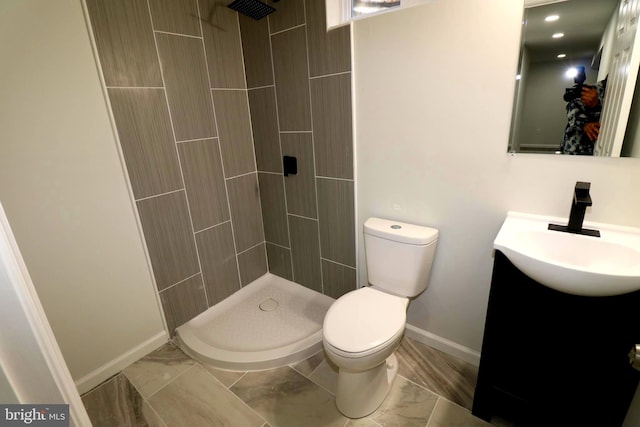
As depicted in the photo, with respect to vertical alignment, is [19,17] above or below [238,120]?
above

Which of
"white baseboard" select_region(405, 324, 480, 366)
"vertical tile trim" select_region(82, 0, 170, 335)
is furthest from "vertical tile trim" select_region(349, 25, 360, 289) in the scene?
"vertical tile trim" select_region(82, 0, 170, 335)

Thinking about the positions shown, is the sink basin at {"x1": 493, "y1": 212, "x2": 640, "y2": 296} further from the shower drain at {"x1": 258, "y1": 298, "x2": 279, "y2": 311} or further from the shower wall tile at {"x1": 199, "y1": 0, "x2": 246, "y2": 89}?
the shower wall tile at {"x1": 199, "y1": 0, "x2": 246, "y2": 89}

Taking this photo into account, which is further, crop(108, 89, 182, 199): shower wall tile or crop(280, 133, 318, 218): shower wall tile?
crop(280, 133, 318, 218): shower wall tile

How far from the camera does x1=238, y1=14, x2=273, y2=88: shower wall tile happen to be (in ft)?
A: 6.32

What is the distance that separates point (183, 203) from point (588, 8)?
2.11 metres

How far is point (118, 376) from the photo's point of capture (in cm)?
173

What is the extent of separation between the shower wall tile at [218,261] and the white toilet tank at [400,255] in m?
1.05

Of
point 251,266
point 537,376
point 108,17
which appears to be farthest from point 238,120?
point 537,376

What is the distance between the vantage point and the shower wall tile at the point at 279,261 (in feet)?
7.92

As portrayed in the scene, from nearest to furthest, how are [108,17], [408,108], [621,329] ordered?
[621,329]
[108,17]
[408,108]

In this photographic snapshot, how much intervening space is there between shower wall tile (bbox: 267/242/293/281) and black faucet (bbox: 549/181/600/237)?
1709mm

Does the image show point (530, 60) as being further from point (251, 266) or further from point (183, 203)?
point (251, 266)

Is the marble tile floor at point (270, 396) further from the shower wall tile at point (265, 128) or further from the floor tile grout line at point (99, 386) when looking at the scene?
the shower wall tile at point (265, 128)

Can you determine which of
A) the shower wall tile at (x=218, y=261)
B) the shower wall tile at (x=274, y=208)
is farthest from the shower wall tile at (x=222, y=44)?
the shower wall tile at (x=218, y=261)
